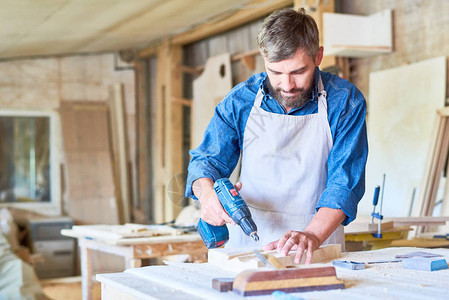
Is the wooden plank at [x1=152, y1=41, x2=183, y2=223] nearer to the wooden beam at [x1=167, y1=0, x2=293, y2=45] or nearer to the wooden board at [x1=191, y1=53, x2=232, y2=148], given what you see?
the wooden beam at [x1=167, y1=0, x2=293, y2=45]

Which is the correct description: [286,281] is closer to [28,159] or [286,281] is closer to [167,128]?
[167,128]

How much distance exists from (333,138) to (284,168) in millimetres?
228

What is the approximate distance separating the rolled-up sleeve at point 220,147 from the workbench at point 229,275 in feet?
2.00

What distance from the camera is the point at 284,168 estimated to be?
2.44 meters

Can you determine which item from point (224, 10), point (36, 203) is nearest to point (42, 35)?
point (224, 10)

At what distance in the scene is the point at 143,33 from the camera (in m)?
6.95

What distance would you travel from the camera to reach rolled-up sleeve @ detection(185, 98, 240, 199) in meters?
2.47

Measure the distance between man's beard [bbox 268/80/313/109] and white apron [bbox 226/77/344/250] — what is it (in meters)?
0.05

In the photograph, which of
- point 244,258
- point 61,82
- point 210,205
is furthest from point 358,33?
point 61,82

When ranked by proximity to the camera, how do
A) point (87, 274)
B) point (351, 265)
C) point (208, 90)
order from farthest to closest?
point (208, 90) → point (87, 274) → point (351, 265)

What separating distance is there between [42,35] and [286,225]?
171 inches

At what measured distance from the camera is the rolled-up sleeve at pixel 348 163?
2157mm

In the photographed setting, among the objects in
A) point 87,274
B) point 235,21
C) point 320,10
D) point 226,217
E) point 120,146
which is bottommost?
point 87,274

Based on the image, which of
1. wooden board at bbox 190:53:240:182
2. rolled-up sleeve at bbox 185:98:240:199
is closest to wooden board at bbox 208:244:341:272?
rolled-up sleeve at bbox 185:98:240:199
